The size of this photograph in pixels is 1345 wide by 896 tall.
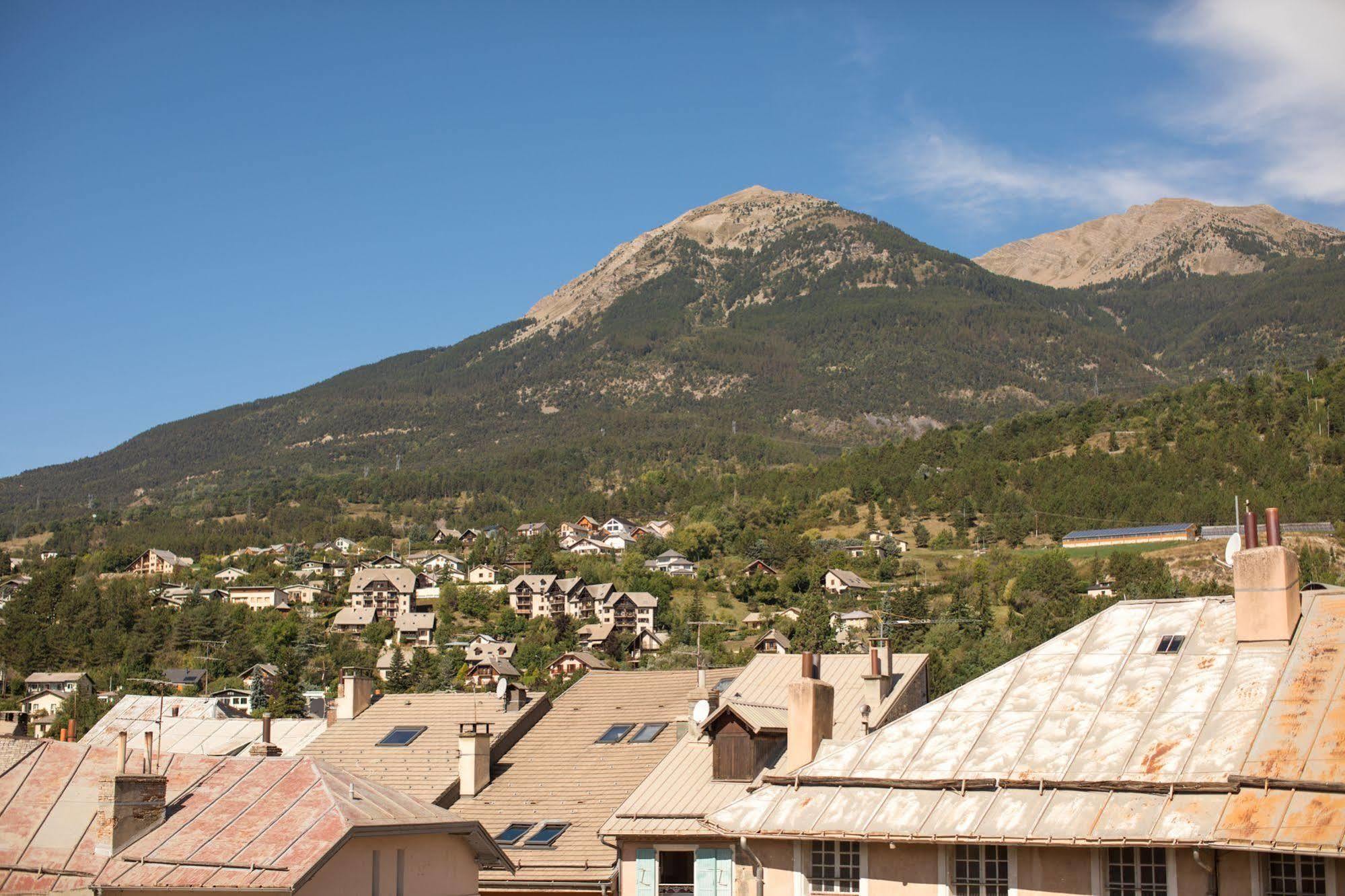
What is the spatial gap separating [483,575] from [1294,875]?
17826 centimetres

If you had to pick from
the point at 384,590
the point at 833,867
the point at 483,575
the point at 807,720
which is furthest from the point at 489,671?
the point at 833,867

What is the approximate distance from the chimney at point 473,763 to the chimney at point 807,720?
1228cm

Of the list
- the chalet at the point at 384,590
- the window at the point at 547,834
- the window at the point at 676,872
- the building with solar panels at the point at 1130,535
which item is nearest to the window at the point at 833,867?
the window at the point at 676,872

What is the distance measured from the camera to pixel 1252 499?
134750 millimetres

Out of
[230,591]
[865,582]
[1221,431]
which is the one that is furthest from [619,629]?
[1221,431]

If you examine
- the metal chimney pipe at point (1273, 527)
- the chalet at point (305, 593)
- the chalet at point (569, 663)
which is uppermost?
the metal chimney pipe at point (1273, 527)

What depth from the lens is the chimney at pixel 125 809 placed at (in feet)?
82.2

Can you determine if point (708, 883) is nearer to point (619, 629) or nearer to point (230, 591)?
point (619, 629)

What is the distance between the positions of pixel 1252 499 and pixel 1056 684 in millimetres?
119596

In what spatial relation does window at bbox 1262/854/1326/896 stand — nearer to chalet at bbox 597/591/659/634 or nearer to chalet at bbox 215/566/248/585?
chalet at bbox 597/591/659/634

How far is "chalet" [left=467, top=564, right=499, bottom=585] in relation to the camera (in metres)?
191

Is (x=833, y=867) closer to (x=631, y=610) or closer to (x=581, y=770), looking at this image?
(x=581, y=770)

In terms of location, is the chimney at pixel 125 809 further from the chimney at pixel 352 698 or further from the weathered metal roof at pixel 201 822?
the chimney at pixel 352 698

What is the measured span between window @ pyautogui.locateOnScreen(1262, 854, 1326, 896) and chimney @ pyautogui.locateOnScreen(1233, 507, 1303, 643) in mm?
3686
